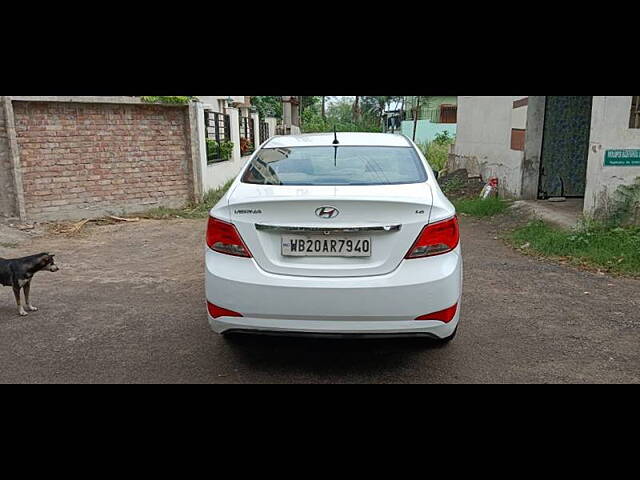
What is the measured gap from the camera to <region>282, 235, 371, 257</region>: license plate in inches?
118

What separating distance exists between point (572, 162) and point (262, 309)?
861 centimetres

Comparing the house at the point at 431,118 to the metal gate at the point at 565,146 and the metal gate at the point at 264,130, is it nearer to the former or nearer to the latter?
the metal gate at the point at 264,130

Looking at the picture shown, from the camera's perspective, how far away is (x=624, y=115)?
6.79 meters

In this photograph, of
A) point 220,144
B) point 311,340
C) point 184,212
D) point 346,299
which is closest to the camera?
point 346,299

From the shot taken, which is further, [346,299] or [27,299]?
[27,299]

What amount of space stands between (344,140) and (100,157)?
6.97 metres

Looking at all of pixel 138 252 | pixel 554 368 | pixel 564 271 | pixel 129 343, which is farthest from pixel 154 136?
pixel 554 368

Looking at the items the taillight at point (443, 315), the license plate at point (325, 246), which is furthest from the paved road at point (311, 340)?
the license plate at point (325, 246)

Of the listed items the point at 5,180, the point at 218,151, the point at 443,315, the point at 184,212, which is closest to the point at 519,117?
the point at 184,212

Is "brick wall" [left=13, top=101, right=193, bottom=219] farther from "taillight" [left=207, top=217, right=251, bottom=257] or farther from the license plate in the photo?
the license plate

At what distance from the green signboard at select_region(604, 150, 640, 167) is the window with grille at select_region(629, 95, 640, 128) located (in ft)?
1.18

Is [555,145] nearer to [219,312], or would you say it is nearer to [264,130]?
[219,312]

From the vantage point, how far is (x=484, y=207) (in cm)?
968

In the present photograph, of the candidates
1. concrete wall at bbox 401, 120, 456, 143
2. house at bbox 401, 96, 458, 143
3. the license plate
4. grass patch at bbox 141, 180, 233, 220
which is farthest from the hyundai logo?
concrete wall at bbox 401, 120, 456, 143
